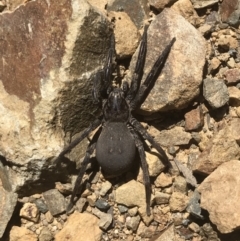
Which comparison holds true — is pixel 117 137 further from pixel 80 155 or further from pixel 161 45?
pixel 161 45

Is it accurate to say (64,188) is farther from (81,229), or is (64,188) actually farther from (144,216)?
(144,216)

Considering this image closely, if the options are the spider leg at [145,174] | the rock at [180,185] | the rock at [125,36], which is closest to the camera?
the spider leg at [145,174]

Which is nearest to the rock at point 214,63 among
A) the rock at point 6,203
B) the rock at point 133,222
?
the rock at point 133,222

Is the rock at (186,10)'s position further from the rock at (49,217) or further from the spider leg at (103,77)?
the rock at (49,217)

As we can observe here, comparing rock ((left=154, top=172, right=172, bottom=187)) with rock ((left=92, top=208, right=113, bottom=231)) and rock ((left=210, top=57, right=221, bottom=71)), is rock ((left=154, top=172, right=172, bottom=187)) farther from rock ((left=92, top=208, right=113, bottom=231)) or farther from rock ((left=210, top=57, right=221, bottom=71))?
rock ((left=210, top=57, right=221, bottom=71))

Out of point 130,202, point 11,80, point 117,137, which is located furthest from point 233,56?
point 11,80

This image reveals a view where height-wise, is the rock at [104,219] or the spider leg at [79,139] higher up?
the spider leg at [79,139]

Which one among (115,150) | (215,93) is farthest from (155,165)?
(215,93)
